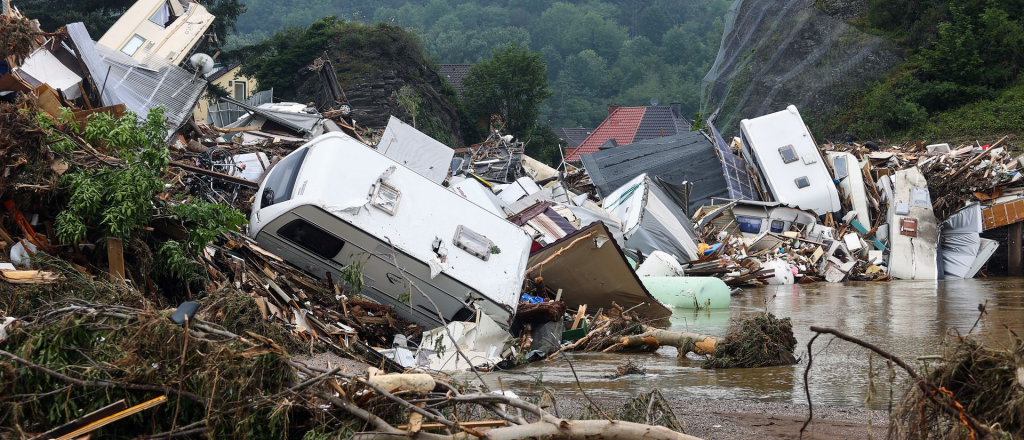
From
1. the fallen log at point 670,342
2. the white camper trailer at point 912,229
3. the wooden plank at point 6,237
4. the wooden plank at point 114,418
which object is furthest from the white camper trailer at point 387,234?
the white camper trailer at point 912,229

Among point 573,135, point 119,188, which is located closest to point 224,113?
point 119,188

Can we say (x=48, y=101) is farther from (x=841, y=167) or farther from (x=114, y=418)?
(x=841, y=167)

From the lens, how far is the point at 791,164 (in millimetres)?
20734

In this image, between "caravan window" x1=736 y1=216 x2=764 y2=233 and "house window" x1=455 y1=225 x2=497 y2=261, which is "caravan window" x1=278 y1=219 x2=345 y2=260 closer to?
"house window" x1=455 y1=225 x2=497 y2=261

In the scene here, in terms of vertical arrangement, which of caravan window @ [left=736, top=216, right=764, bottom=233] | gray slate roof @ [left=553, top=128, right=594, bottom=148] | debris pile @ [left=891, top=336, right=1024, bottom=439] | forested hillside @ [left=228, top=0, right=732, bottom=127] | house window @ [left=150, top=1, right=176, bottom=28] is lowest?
debris pile @ [left=891, top=336, right=1024, bottom=439]

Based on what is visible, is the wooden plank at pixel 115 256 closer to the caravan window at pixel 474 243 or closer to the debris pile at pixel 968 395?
the caravan window at pixel 474 243

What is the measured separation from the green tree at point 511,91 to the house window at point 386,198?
1331 inches

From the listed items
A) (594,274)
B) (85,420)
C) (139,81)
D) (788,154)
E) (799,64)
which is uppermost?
(799,64)

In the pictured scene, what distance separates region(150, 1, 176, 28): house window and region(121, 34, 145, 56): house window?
31.6 inches

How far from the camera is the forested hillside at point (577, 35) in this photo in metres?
86.5

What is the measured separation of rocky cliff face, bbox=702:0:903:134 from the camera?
34781 mm

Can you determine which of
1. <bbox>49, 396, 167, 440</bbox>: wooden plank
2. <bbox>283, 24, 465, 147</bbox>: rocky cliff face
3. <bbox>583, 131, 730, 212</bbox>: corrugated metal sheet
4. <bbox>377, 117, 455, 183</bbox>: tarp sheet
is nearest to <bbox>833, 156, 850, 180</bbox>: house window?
<bbox>583, 131, 730, 212</bbox>: corrugated metal sheet

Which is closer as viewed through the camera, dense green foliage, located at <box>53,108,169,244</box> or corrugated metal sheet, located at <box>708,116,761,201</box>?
dense green foliage, located at <box>53,108,169,244</box>

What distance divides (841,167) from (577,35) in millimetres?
80178
